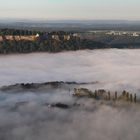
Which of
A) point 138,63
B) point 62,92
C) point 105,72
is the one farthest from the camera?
point 138,63

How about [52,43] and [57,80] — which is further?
[52,43]

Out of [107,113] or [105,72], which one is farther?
[105,72]

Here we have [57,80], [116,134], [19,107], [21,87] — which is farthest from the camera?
[57,80]

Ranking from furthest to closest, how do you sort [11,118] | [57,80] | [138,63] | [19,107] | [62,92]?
[138,63] < [57,80] < [62,92] < [19,107] < [11,118]

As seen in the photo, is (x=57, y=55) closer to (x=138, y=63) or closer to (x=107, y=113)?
(x=138, y=63)

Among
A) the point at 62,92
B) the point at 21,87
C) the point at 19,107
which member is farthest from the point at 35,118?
the point at 21,87

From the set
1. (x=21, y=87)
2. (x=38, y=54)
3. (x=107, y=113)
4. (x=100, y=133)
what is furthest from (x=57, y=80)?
(x=100, y=133)

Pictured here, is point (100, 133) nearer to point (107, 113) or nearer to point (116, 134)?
point (116, 134)

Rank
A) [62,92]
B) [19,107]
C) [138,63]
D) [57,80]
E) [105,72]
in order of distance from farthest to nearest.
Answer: [138,63], [105,72], [57,80], [62,92], [19,107]

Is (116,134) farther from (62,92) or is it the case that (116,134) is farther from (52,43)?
(52,43)
